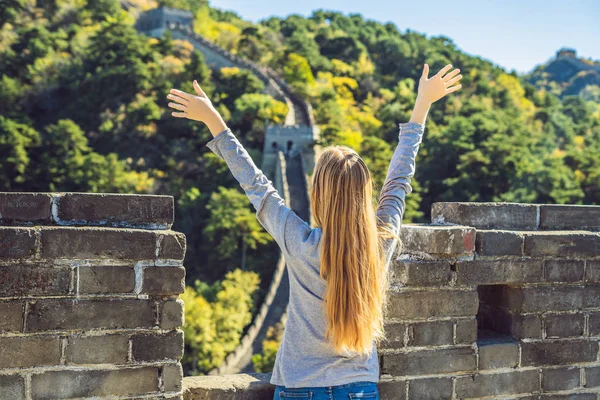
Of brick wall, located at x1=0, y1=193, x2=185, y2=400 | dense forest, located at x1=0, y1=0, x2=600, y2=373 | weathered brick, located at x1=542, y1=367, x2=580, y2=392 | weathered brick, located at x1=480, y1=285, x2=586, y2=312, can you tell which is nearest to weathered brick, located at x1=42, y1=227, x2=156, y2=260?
brick wall, located at x1=0, y1=193, x2=185, y2=400

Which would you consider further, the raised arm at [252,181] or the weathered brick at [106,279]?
the weathered brick at [106,279]

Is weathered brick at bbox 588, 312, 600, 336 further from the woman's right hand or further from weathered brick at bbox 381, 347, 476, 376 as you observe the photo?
the woman's right hand

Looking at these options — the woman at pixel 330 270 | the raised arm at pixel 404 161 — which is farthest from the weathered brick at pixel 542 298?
the woman at pixel 330 270

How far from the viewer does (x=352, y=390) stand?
243 centimetres

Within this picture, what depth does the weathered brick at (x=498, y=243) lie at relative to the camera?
3303 millimetres

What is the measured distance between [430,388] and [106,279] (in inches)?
61.2

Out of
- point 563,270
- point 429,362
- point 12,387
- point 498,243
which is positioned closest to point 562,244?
point 563,270

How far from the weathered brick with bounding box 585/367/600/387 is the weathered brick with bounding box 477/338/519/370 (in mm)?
443

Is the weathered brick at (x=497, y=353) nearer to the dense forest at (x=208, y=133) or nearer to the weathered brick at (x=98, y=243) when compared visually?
the weathered brick at (x=98, y=243)

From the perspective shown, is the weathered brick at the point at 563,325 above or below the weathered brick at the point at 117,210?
below

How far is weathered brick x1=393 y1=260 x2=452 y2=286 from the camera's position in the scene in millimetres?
3156

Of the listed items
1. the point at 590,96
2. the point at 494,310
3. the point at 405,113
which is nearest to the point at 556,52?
the point at 590,96

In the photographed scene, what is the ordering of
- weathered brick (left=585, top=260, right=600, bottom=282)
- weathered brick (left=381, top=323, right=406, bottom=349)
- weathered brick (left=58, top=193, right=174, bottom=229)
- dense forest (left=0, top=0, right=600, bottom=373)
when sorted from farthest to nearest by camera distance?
dense forest (left=0, top=0, right=600, bottom=373) < weathered brick (left=585, top=260, right=600, bottom=282) < weathered brick (left=381, top=323, right=406, bottom=349) < weathered brick (left=58, top=193, right=174, bottom=229)

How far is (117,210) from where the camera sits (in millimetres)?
2777
